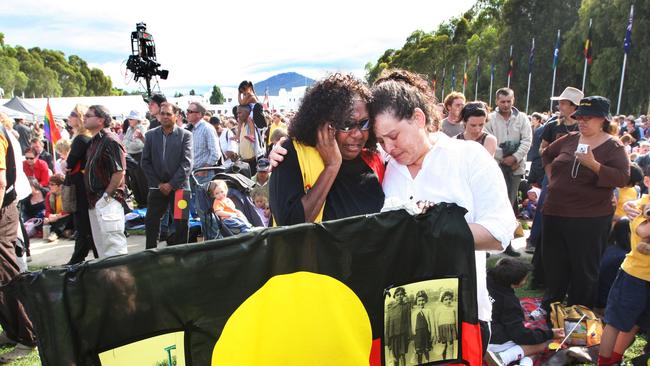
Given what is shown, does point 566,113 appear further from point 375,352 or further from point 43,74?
point 43,74

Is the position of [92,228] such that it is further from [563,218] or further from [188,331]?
[563,218]

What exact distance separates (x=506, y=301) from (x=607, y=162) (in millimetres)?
1539

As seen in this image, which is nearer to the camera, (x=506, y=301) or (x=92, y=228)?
(x=506, y=301)

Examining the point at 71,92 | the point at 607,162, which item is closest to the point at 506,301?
the point at 607,162

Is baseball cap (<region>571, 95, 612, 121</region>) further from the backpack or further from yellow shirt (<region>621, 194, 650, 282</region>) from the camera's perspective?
the backpack

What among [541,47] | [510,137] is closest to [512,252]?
[510,137]

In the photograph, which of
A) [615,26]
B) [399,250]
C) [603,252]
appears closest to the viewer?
[399,250]

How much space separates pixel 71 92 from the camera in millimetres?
95125

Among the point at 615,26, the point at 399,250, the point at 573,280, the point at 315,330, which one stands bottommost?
the point at 573,280

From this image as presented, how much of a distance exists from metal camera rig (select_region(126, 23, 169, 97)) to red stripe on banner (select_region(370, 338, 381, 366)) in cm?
1468

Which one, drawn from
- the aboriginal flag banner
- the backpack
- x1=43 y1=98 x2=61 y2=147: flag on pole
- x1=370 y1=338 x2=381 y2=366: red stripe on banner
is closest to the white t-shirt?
the aboriginal flag banner

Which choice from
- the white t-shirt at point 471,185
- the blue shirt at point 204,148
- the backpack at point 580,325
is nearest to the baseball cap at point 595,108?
the backpack at point 580,325

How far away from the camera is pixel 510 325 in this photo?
145 inches

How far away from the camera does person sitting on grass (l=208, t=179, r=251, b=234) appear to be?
5.18 meters
